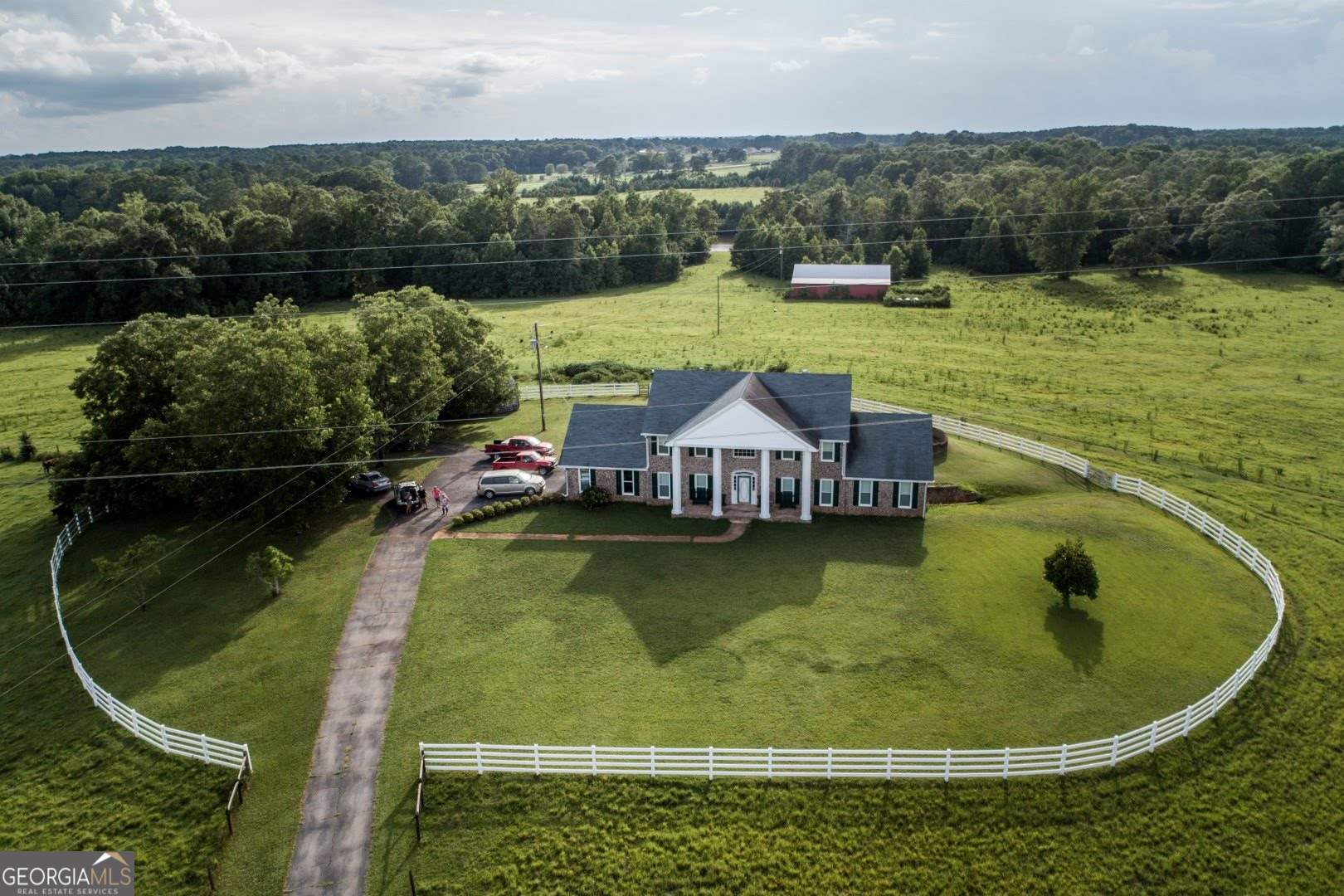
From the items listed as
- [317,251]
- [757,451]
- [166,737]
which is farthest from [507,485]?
[317,251]

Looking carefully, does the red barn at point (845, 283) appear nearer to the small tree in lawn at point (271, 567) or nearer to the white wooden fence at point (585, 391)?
the white wooden fence at point (585, 391)

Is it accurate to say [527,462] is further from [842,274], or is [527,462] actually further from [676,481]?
[842,274]

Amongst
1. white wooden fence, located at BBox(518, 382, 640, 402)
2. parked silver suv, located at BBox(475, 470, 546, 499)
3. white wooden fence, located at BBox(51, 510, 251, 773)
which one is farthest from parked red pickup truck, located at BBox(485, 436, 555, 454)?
white wooden fence, located at BBox(51, 510, 251, 773)

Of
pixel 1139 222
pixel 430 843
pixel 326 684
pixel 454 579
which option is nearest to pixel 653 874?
pixel 430 843

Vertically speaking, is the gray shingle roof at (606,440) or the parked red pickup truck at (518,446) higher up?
the gray shingle roof at (606,440)

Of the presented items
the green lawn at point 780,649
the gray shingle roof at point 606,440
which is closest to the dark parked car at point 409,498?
the green lawn at point 780,649
